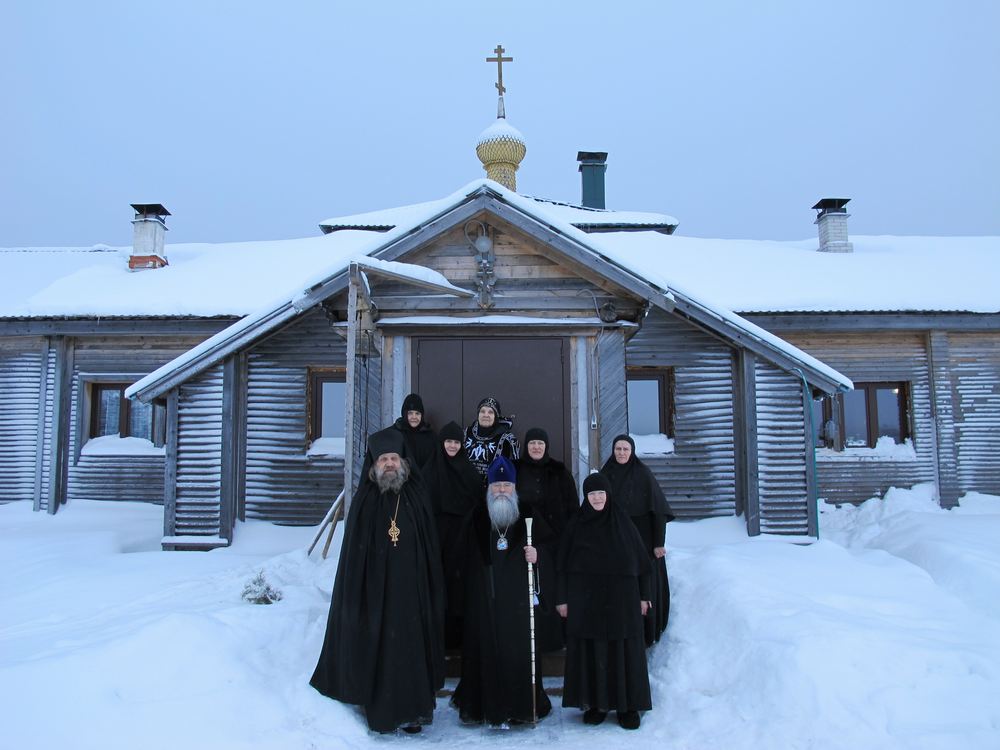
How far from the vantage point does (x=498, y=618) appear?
16.3 feet

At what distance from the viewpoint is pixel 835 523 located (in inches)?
460

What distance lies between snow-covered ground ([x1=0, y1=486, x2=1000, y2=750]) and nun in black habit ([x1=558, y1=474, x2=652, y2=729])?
0.69 feet

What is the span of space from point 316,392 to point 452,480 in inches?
238

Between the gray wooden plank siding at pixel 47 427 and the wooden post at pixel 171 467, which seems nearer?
the wooden post at pixel 171 467

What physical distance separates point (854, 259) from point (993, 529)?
22.5 ft

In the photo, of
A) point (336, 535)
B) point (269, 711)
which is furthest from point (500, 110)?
point (269, 711)

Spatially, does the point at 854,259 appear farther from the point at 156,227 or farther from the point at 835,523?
the point at 156,227

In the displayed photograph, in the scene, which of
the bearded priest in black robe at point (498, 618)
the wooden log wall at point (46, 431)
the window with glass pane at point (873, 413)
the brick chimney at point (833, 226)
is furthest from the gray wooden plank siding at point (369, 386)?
the brick chimney at point (833, 226)

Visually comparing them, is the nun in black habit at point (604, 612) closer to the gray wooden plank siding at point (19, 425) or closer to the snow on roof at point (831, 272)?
the snow on roof at point (831, 272)

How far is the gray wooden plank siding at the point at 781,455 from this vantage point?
964 centimetres

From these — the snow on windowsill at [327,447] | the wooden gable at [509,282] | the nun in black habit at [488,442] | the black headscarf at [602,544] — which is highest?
the wooden gable at [509,282]

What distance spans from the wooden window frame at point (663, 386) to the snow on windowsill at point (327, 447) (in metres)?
4.61

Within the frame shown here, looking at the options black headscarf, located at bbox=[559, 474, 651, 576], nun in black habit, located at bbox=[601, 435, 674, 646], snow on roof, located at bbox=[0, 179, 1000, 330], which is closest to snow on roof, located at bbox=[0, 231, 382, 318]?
snow on roof, located at bbox=[0, 179, 1000, 330]

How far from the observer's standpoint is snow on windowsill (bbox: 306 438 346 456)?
10914 mm
